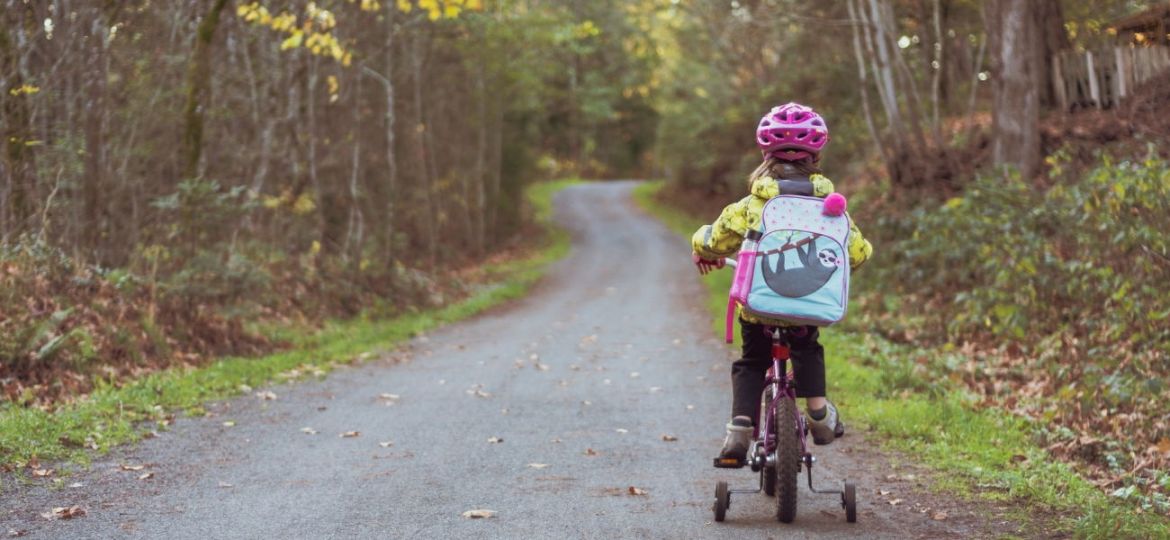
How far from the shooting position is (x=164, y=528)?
209 inches

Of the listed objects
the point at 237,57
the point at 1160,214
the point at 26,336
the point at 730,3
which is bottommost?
the point at 26,336

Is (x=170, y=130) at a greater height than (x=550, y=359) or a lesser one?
greater

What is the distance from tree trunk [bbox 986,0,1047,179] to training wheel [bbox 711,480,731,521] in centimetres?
1394

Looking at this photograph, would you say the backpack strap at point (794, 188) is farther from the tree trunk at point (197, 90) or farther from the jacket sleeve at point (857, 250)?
the tree trunk at point (197, 90)

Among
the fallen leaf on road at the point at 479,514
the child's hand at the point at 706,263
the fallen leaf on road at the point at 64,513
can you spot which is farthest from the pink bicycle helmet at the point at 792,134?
the fallen leaf on road at the point at 64,513

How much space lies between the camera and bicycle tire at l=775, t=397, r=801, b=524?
17.5 ft

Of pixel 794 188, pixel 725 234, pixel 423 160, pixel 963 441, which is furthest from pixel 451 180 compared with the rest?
pixel 794 188

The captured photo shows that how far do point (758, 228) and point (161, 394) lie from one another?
244 inches

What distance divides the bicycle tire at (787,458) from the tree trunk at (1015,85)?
13867 mm

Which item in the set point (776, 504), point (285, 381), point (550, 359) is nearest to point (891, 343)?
point (550, 359)

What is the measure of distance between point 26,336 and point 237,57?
10869mm

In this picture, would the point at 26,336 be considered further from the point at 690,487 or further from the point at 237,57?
the point at 237,57

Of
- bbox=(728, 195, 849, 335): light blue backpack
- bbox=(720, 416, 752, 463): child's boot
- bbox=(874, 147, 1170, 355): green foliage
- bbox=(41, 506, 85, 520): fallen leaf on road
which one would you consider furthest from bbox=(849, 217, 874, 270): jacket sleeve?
bbox=(41, 506, 85, 520): fallen leaf on road

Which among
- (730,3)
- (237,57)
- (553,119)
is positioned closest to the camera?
(237,57)
